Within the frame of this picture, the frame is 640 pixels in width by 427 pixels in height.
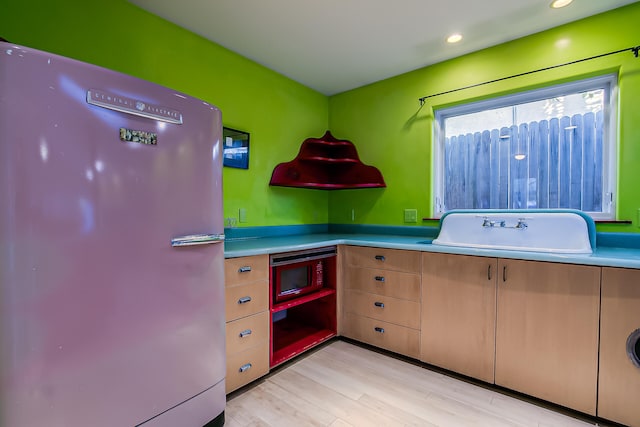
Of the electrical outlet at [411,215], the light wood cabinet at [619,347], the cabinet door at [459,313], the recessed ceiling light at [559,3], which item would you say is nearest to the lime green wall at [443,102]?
the electrical outlet at [411,215]

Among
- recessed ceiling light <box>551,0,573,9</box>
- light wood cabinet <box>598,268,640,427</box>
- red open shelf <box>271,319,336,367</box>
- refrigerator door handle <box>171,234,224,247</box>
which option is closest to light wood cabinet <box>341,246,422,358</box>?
red open shelf <box>271,319,336,367</box>

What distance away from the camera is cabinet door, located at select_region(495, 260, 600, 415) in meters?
1.53

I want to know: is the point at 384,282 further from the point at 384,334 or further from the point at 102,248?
the point at 102,248

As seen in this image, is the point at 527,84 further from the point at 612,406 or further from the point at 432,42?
the point at 612,406

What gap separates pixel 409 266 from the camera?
2.15 metres

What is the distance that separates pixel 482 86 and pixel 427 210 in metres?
1.10

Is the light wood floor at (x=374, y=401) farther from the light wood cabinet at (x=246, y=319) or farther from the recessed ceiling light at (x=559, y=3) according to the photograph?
the recessed ceiling light at (x=559, y=3)

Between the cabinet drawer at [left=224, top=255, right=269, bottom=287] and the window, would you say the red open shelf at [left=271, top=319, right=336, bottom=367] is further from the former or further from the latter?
the window

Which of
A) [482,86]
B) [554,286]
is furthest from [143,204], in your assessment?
[482,86]

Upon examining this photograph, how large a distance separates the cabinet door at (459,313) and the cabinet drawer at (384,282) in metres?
0.08

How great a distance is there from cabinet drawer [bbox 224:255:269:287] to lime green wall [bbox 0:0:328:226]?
70 cm

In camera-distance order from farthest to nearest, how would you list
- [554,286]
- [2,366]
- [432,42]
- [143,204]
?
[432,42]
[554,286]
[143,204]
[2,366]

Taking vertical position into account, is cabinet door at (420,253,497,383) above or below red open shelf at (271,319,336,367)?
above

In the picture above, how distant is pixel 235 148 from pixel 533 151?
2.35 metres
